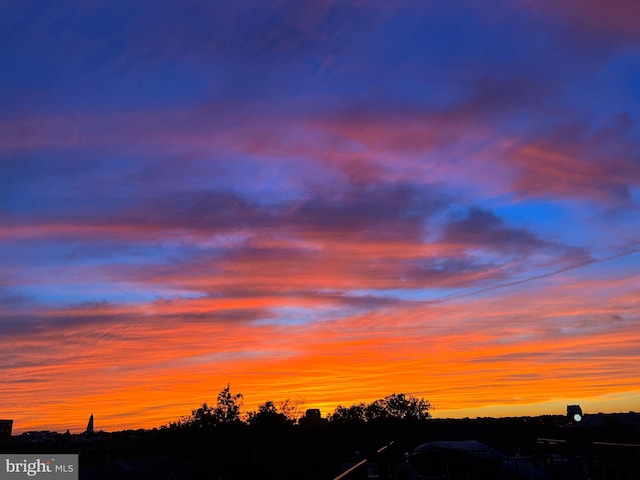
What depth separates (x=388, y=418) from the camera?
96688mm

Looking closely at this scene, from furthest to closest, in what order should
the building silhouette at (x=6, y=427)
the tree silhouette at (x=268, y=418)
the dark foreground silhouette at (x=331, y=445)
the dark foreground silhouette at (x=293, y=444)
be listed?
the building silhouette at (x=6, y=427) → the tree silhouette at (x=268, y=418) → the dark foreground silhouette at (x=293, y=444) → the dark foreground silhouette at (x=331, y=445)

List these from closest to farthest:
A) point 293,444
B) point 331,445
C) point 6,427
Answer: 1. point 331,445
2. point 293,444
3. point 6,427

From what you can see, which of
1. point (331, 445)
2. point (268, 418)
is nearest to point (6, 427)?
point (268, 418)

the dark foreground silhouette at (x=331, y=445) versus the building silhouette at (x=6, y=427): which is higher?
the building silhouette at (x=6, y=427)

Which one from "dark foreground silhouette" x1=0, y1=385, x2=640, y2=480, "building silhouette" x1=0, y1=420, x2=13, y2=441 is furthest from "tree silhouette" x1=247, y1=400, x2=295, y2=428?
"building silhouette" x1=0, y1=420, x2=13, y2=441

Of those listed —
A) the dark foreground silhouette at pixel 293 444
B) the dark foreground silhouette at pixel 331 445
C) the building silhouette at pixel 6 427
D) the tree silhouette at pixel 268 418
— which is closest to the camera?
the dark foreground silhouette at pixel 331 445

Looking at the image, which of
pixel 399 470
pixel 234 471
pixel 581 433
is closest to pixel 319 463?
pixel 234 471

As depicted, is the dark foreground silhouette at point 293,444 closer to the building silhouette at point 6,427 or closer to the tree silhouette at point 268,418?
the tree silhouette at point 268,418

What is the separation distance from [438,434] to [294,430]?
28.9 metres

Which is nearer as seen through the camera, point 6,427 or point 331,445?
point 331,445

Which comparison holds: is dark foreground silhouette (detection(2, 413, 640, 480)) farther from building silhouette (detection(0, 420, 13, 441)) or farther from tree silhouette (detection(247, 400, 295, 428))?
building silhouette (detection(0, 420, 13, 441))

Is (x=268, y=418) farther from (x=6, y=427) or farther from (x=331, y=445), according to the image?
(x=6, y=427)

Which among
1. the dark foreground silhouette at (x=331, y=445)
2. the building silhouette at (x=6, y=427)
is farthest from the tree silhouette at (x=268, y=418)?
the building silhouette at (x=6, y=427)

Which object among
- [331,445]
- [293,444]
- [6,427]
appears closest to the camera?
[331,445]
